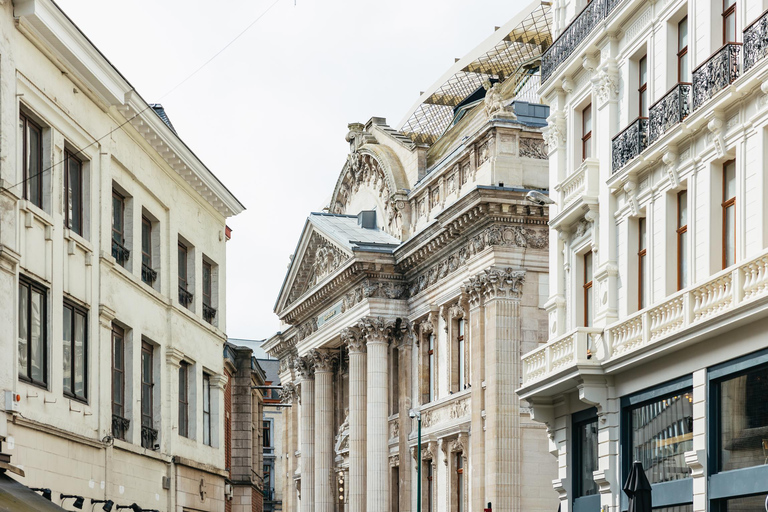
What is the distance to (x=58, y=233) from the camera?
23.4 meters

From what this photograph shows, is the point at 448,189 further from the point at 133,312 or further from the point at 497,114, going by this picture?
the point at 133,312

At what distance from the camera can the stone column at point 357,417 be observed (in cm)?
6178

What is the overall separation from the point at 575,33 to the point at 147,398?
44.5ft

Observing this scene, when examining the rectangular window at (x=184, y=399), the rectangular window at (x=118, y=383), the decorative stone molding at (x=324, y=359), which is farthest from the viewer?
the decorative stone molding at (x=324, y=359)

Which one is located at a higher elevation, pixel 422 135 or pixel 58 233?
pixel 422 135

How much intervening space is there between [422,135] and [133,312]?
48.0 metres

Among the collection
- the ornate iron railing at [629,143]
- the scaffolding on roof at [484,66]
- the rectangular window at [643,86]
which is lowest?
the ornate iron railing at [629,143]

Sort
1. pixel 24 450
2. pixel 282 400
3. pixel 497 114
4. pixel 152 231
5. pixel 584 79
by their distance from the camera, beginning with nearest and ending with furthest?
pixel 24 450
pixel 152 231
pixel 584 79
pixel 497 114
pixel 282 400

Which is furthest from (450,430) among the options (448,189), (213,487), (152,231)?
(152,231)

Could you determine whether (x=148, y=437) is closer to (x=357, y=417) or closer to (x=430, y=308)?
(x=430, y=308)

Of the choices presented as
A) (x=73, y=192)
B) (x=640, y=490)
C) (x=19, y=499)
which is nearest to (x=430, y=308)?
(x=73, y=192)

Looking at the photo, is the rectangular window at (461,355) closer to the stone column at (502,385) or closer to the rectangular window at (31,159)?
the stone column at (502,385)

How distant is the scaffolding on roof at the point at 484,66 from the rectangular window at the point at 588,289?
97.6 ft

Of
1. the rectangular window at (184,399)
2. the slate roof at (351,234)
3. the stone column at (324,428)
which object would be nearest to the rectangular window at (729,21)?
the rectangular window at (184,399)
